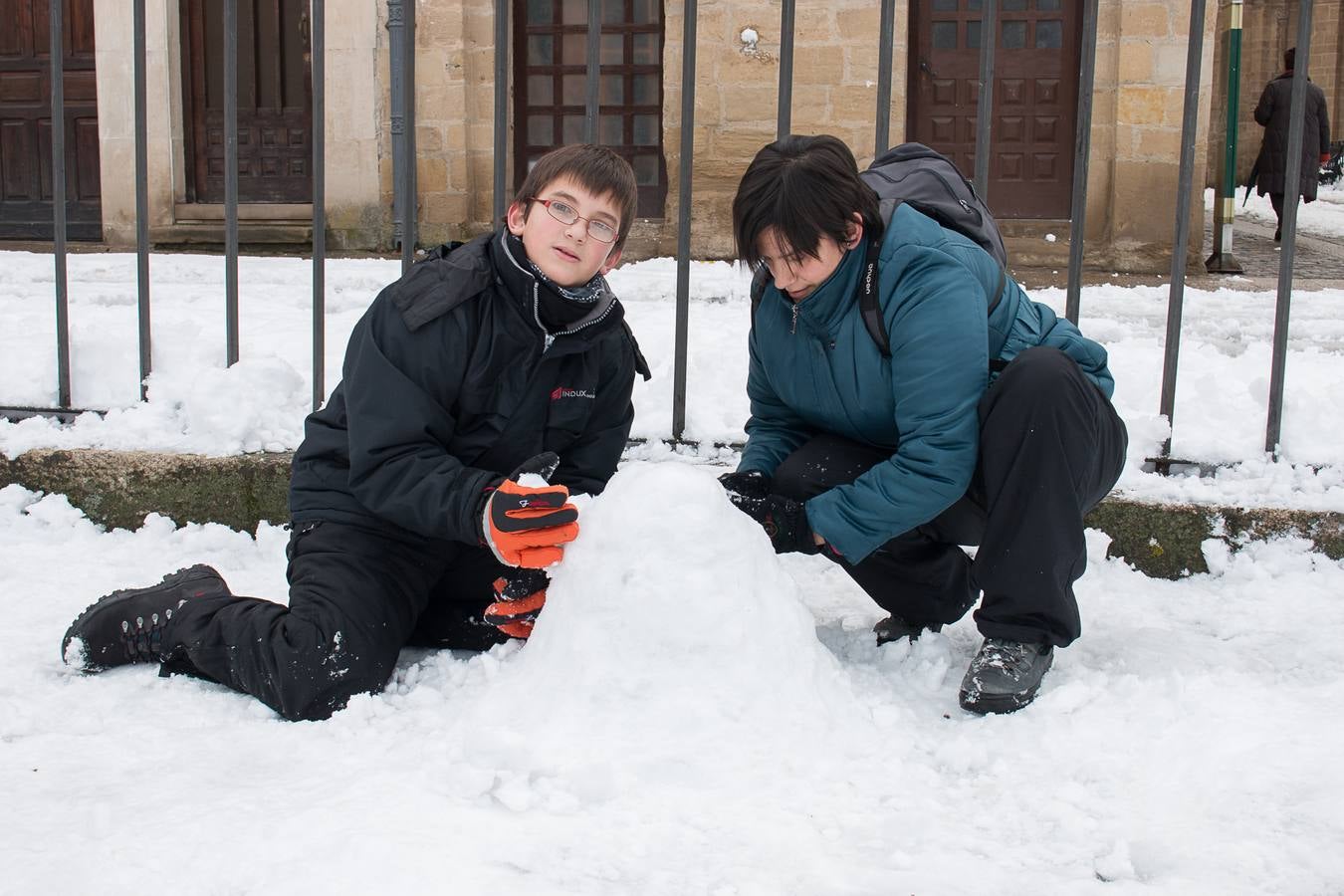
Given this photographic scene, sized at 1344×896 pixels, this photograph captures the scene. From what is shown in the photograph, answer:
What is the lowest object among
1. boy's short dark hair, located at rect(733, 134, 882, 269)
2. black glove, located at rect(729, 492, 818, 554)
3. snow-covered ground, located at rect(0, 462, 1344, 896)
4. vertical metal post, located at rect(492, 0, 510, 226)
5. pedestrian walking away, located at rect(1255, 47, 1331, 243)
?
snow-covered ground, located at rect(0, 462, 1344, 896)

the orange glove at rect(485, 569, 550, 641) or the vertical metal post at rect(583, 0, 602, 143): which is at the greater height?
the vertical metal post at rect(583, 0, 602, 143)

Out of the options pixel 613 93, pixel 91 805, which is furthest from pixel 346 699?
pixel 613 93

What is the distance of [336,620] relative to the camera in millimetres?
2109

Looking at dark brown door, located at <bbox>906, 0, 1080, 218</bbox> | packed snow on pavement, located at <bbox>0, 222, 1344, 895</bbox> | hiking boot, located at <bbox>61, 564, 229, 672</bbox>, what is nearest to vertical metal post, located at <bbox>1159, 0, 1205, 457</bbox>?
packed snow on pavement, located at <bbox>0, 222, 1344, 895</bbox>

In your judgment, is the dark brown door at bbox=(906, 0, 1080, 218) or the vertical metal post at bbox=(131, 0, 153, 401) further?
the dark brown door at bbox=(906, 0, 1080, 218)

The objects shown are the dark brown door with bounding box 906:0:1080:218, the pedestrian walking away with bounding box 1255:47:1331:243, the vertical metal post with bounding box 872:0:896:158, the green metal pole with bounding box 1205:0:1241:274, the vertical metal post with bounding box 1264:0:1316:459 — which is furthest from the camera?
the pedestrian walking away with bounding box 1255:47:1331:243

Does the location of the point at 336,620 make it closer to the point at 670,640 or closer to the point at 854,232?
the point at 670,640

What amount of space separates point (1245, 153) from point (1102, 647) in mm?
17690

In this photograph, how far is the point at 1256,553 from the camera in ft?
8.71

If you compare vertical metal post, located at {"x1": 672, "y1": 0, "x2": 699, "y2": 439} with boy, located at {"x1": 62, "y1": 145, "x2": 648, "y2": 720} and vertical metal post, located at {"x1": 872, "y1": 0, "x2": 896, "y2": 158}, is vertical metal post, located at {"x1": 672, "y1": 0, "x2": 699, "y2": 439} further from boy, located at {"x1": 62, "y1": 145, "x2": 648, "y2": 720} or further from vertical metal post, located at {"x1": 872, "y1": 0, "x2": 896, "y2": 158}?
boy, located at {"x1": 62, "y1": 145, "x2": 648, "y2": 720}

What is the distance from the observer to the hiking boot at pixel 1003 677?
6.57ft

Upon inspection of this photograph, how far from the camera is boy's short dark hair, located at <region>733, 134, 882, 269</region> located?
2000 millimetres

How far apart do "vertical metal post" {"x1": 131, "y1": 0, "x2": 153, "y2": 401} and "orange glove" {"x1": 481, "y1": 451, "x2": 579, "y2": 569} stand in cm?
141

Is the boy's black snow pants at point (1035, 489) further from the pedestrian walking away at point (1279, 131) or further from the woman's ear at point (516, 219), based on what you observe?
the pedestrian walking away at point (1279, 131)
